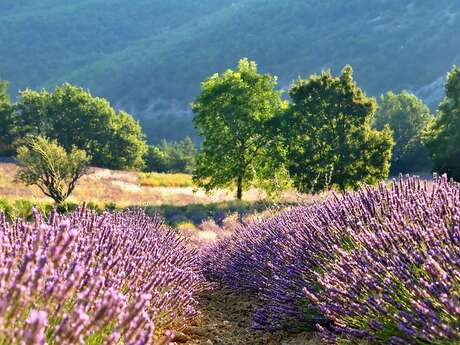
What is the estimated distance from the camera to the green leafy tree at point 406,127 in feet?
154

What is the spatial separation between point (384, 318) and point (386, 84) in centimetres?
14488

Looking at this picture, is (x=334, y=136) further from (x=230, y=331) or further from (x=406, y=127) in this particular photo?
(x=406, y=127)

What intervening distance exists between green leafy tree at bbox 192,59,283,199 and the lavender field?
20.0 m

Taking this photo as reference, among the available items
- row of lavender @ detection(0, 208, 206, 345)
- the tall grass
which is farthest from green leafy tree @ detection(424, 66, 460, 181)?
row of lavender @ detection(0, 208, 206, 345)

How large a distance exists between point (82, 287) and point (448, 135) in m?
A: 25.6

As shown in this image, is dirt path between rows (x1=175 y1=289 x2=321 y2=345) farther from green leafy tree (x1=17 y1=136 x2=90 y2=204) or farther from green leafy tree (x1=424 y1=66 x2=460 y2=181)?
green leafy tree (x1=424 y1=66 x2=460 y2=181)

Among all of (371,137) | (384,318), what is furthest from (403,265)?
(371,137)

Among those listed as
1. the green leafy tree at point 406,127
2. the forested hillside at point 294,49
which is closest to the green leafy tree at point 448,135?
the green leafy tree at point 406,127

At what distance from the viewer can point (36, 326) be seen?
112 centimetres

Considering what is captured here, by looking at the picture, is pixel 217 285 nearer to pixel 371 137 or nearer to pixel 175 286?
pixel 175 286

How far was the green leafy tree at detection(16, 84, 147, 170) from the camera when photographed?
47.4 meters

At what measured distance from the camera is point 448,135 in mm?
24953

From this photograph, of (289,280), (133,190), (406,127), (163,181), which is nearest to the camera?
(289,280)

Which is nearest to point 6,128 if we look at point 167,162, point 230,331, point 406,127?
point 167,162
